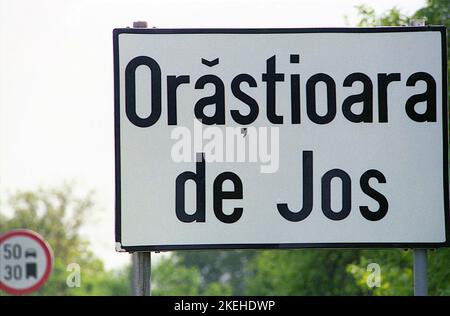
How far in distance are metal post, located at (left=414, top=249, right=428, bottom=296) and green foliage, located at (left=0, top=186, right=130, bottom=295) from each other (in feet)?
174

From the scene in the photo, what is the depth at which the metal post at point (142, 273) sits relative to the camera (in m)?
7.17

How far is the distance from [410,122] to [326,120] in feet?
1.45

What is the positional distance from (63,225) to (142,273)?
58.2 meters

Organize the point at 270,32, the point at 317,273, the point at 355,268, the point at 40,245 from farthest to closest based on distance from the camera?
the point at 317,273
the point at 355,268
the point at 40,245
the point at 270,32

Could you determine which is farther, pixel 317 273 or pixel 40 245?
pixel 317 273

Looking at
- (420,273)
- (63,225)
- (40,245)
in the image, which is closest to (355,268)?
(40,245)

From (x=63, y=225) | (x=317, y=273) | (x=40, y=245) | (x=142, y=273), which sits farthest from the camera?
(x=63, y=225)

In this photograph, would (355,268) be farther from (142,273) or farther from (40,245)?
(142,273)

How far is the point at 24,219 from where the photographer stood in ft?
222

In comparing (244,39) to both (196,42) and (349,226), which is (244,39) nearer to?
(196,42)

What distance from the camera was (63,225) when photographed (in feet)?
213

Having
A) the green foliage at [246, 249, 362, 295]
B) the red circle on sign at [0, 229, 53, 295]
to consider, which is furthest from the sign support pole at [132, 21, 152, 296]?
the green foliage at [246, 249, 362, 295]

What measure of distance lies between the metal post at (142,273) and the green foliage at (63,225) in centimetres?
5274
